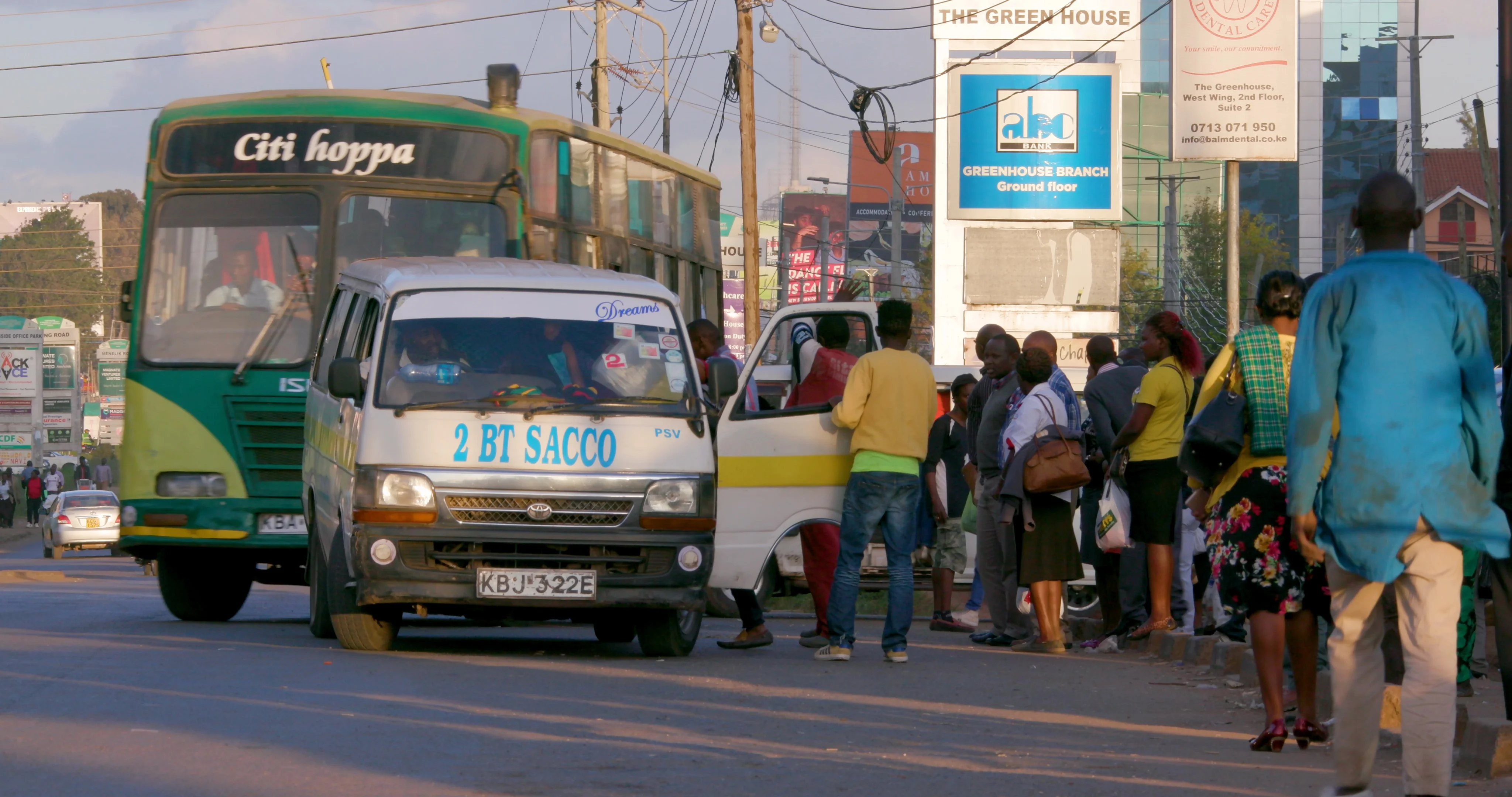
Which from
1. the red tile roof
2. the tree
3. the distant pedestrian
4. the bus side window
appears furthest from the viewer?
the tree

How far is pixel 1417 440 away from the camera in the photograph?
499 cm

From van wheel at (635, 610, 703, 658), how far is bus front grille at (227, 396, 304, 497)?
314 cm

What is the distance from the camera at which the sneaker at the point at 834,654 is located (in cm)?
1025

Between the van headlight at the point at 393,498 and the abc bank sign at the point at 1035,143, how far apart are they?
2904 centimetres

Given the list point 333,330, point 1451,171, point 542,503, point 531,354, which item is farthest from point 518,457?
point 1451,171

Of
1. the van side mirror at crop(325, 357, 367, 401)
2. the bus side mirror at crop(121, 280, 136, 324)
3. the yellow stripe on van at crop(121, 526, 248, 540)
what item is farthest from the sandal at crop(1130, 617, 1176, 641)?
the bus side mirror at crop(121, 280, 136, 324)

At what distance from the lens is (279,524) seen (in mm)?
12430

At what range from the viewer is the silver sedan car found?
4056 centimetres

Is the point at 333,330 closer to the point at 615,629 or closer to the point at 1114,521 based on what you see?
the point at 615,629

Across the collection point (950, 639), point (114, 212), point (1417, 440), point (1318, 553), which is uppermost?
point (114, 212)

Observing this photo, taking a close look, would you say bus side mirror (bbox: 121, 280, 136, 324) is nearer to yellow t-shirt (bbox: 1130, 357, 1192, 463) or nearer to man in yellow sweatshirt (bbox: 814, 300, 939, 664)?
man in yellow sweatshirt (bbox: 814, 300, 939, 664)

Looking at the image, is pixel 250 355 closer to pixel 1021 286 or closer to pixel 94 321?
pixel 1021 286

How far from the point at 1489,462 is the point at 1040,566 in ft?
18.1

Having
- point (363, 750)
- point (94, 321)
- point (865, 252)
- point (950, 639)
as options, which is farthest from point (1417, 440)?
point (94, 321)
